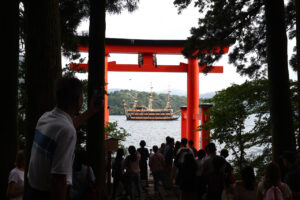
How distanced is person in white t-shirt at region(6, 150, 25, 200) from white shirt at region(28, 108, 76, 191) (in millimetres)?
1388

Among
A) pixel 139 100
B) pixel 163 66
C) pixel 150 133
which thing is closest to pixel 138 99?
pixel 139 100

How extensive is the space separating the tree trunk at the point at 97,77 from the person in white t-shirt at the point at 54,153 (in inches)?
135

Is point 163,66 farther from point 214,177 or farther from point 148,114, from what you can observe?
point 148,114

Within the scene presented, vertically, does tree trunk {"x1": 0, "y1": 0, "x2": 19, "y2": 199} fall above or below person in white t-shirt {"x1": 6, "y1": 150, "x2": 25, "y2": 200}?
above

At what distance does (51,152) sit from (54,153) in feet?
0.06

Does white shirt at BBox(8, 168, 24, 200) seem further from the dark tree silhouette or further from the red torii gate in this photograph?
the red torii gate

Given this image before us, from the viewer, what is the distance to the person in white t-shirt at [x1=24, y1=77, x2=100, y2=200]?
1.26 metres

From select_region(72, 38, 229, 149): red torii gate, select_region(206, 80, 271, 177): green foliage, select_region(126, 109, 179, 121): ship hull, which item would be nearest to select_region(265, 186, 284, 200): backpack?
select_region(206, 80, 271, 177): green foliage

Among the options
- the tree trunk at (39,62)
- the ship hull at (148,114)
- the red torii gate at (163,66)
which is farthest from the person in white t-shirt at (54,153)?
the ship hull at (148,114)

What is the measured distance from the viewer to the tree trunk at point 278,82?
4.88 meters

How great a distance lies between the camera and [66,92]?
1411mm

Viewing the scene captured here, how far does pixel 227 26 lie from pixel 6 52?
5.05m

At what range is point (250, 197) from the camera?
2.75 m

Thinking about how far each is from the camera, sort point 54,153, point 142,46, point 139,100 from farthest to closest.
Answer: point 139,100
point 142,46
point 54,153
